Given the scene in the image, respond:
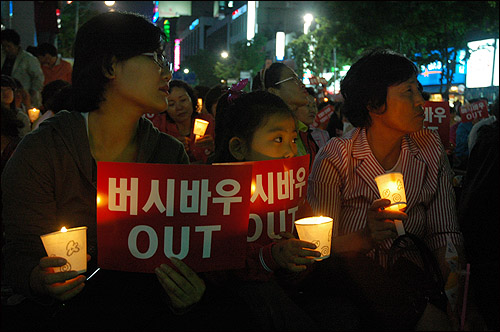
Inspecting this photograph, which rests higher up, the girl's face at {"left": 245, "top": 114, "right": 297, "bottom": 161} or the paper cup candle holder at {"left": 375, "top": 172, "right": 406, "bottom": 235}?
the girl's face at {"left": 245, "top": 114, "right": 297, "bottom": 161}

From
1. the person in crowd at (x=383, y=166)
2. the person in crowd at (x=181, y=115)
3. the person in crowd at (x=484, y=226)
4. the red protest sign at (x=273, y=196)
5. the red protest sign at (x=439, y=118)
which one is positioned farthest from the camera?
the person in crowd at (x=181, y=115)

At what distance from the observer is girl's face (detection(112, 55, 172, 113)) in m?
2.54

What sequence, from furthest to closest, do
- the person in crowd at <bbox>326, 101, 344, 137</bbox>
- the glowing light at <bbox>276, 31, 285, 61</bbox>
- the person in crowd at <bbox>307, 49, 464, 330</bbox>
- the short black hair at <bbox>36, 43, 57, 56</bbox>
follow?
1. the glowing light at <bbox>276, 31, 285, 61</bbox>
2. the short black hair at <bbox>36, 43, 57, 56</bbox>
3. the person in crowd at <bbox>326, 101, 344, 137</bbox>
4. the person in crowd at <bbox>307, 49, 464, 330</bbox>

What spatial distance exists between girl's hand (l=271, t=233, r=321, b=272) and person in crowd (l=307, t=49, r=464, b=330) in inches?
30.6

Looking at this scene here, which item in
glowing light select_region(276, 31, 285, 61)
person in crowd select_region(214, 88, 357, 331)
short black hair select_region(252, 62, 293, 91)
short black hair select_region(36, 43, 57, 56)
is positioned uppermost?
glowing light select_region(276, 31, 285, 61)

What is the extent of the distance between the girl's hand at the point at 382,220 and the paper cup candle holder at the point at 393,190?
0.04 meters

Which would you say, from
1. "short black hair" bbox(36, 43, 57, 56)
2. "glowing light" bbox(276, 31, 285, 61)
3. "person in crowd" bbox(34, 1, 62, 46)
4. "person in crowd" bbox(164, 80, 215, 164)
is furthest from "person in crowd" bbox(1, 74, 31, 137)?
"glowing light" bbox(276, 31, 285, 61)

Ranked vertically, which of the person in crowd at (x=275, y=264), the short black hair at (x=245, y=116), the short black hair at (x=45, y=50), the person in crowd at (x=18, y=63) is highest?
the short black hair at (x=45, y=50)

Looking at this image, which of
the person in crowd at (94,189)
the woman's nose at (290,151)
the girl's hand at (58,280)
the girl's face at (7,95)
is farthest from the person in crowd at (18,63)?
the girl's hand at (58,280)

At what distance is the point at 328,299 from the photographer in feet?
8.15

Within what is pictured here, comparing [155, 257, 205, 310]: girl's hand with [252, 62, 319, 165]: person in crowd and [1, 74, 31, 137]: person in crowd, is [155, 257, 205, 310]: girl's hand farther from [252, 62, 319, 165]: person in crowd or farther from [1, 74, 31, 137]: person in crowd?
[1, 74, 31, 137]: person in crowd

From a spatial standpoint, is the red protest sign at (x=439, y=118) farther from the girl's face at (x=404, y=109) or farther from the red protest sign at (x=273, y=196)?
the red protest sign at (x=273, y=196)

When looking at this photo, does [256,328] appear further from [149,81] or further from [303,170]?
[149,81]

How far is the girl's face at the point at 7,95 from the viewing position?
723 centimetres
